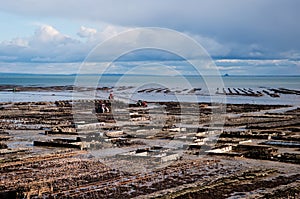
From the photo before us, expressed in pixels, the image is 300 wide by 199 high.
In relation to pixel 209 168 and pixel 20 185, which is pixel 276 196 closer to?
pixel 209 168

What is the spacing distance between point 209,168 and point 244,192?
368 cm

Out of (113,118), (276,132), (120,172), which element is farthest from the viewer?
(113,118)

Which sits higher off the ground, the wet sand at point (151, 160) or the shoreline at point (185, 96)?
the shoreline at point (185, 96)

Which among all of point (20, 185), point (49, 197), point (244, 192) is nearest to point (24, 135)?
point (20, 185)

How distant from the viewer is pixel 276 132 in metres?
27.7

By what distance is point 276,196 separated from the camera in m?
13.2

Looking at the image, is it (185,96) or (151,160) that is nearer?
(151,160)

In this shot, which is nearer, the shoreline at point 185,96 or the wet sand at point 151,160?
the wet sand at point 151,160

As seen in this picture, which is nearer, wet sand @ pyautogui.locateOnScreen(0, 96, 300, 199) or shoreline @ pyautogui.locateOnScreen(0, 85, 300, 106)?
wet sand @ pyautogui.locateOnScreen(0, 96, 300, 199)

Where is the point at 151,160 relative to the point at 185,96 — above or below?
below

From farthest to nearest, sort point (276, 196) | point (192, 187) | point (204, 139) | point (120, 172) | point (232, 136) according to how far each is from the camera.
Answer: point (232, 136)
point (204, 139)
point (120, 172)
point (192, 187)
point (276, 196)

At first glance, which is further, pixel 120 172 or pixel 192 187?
pixel 120 172

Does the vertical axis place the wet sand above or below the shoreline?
below

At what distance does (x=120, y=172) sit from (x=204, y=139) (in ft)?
28.5
